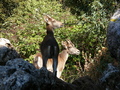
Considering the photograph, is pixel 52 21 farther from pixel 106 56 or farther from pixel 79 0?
pixel 79 0

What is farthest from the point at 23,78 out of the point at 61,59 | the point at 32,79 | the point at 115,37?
the point at 61,59

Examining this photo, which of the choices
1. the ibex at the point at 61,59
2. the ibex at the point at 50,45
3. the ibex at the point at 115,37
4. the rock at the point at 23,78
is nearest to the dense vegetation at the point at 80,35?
the ibex at the point at 61,59

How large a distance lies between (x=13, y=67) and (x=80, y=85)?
48.8 inches

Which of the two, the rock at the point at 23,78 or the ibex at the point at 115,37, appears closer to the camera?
the rock at the point at 23,78

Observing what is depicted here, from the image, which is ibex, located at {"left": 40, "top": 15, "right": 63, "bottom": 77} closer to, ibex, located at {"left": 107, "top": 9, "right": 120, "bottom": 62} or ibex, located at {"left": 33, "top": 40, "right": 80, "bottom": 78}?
ibex, located at {"left": 33, "top": 40, "right": 80, "bottom": 78}

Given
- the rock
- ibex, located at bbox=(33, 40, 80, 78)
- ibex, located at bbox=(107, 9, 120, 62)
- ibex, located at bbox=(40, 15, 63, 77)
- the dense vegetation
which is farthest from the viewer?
the dense vegetation

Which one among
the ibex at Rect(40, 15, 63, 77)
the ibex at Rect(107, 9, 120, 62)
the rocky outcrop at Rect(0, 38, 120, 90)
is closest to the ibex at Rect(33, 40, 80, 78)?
the ibex at Rect(40, 15, 63, 77)

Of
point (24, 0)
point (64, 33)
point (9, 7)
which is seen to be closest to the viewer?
point (64, 33)

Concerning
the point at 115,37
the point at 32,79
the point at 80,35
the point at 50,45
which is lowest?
the point at 80,35

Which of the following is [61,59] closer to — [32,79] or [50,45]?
[50,45]

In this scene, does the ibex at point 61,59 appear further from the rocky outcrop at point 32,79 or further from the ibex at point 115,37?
the ibex at point 115,37

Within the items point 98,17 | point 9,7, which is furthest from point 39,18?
point 98,17

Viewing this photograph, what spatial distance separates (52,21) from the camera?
17.0 ft

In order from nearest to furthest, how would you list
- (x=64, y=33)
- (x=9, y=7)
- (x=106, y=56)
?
1. (x=106, y=56)
2. (x=64, y=33)
3. (x=9, y=7)
